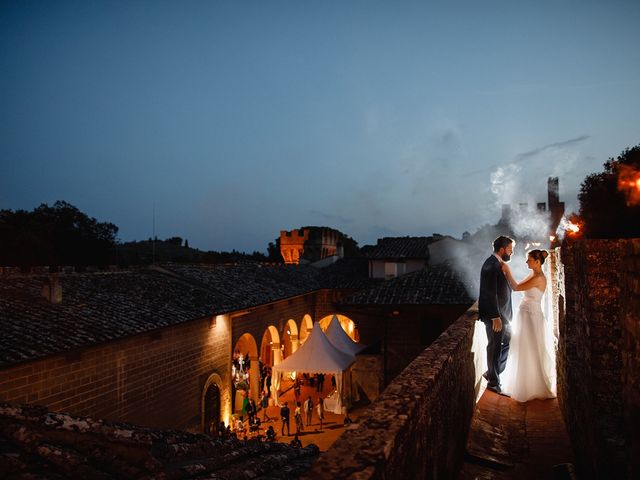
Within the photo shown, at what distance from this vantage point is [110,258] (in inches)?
1336

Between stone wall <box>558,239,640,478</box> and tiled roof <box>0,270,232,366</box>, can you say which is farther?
tiled roof <box>0,270,232,366</box>

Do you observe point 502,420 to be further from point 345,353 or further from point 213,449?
point 345,353

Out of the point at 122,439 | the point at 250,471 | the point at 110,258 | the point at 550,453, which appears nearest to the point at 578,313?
the point at 550,453

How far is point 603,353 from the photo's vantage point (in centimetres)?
352

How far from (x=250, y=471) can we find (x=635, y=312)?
2841 mm

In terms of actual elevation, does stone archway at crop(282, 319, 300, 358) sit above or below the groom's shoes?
below

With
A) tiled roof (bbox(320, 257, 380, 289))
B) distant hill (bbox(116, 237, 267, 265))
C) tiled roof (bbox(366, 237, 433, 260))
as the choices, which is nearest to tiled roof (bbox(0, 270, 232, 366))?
tiled roof (bbox(320, 257, 380, 289))

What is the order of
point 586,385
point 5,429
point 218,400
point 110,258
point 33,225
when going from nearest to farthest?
point 5,429 < point 586,385 < point 218,400 < point 33,225 < point 110,258

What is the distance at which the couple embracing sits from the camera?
230 inches

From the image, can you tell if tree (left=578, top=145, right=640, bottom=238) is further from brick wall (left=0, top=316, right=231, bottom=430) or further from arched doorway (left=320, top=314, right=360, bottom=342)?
brick wall (left=0, top=316, right=231, bottom=430)

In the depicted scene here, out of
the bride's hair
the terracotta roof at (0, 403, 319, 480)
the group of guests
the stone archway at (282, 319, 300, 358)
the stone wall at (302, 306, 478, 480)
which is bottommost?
the group of guests

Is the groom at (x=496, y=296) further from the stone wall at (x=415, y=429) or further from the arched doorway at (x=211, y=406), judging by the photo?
the arched doorway at (x=211, y=406)

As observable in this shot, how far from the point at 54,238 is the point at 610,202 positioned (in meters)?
33.1

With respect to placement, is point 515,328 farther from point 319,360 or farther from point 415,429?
point 319,360
